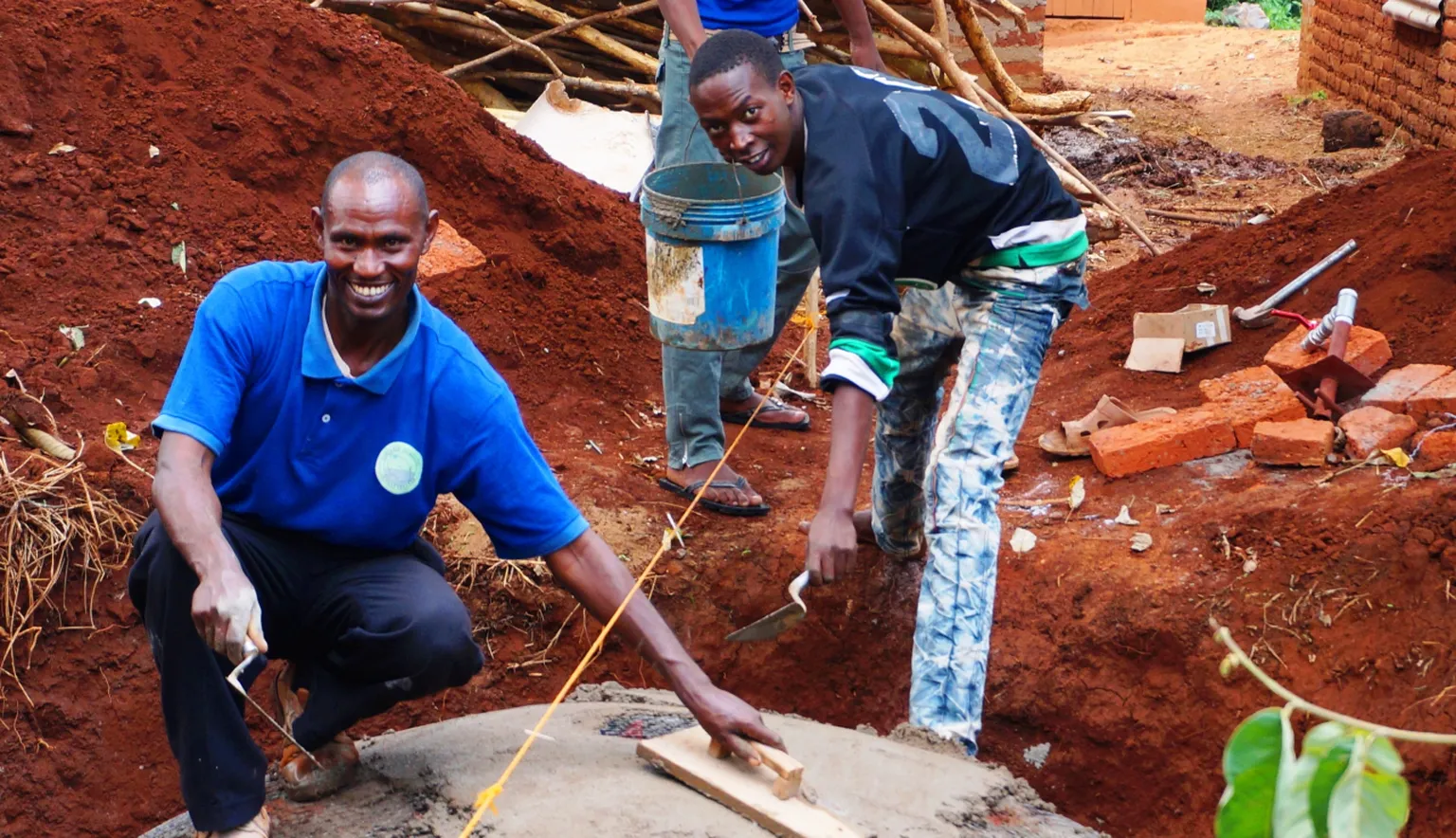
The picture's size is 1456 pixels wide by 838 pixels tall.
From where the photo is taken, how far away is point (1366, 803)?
3.19ft

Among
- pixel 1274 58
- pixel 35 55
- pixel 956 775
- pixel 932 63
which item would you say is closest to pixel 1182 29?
pixel 1274 58

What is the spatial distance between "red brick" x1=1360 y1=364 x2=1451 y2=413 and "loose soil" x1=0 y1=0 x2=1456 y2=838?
0.20 metres

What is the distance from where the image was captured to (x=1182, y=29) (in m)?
13.7

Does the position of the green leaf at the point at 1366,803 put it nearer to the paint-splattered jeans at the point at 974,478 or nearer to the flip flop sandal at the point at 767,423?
the paint-splattered jeans at the point at 974,478

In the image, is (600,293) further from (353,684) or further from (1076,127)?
(1076,127)

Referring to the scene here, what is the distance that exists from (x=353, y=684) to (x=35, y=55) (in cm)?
336

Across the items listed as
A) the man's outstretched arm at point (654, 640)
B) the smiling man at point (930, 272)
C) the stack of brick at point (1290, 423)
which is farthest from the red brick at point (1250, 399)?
the man's outstretched arm at point (654, 640)

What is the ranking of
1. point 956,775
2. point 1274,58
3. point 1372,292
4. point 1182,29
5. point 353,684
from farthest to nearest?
1. point 1182,29
2. point 1274,58
3. point 1372,292
4. point 956,775
5. point 353,684

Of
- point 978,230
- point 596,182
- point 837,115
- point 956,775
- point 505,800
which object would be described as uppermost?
point 837,115

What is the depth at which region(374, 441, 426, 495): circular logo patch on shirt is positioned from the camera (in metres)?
2.61

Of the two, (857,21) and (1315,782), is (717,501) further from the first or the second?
(1315,782)

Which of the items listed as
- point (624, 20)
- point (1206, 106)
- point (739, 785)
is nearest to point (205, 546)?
point (739, 785)

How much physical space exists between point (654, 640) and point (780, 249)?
6.63 feet

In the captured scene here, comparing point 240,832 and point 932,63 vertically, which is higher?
point 932,63
